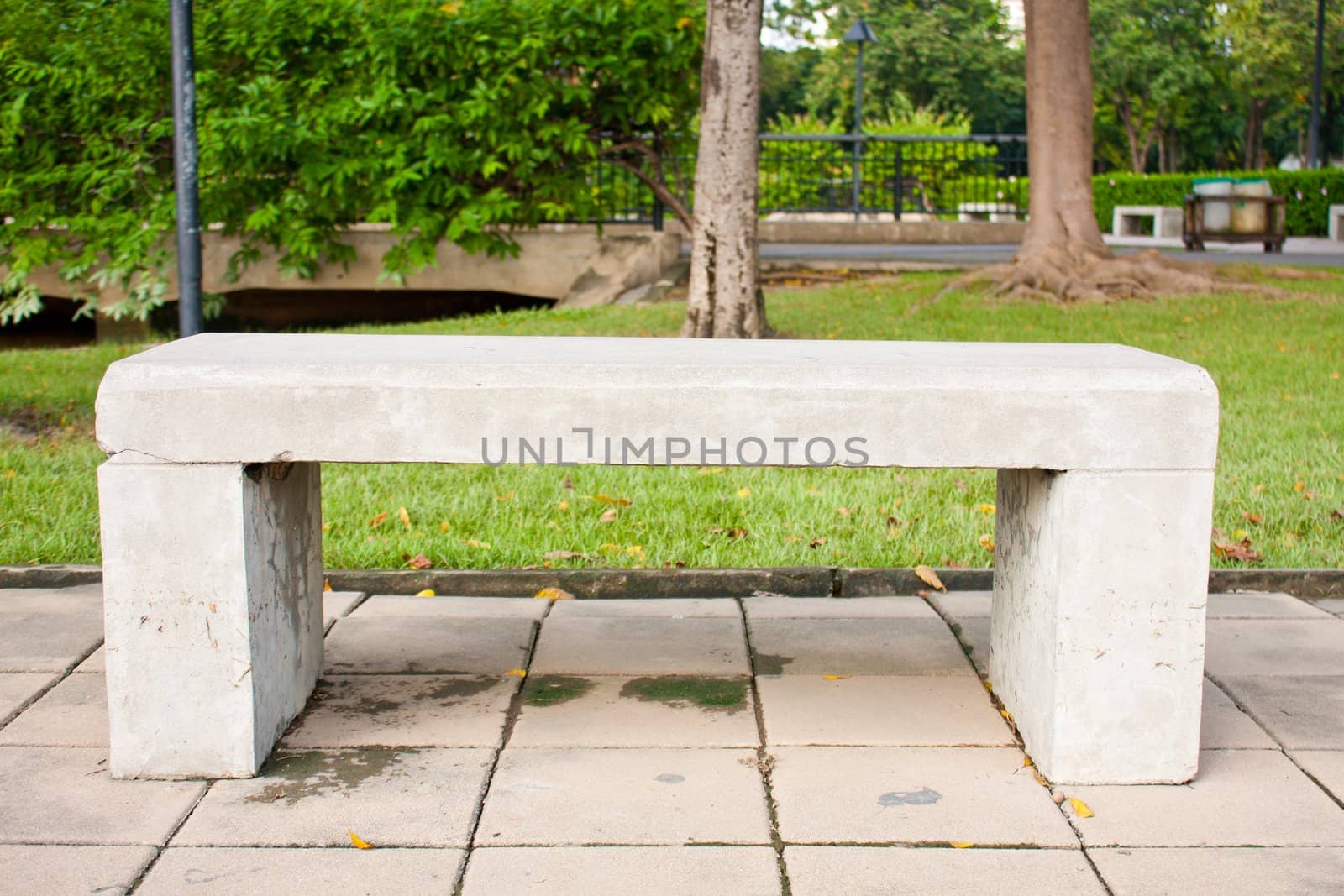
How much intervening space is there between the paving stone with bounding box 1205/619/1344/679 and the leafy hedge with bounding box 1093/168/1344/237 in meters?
24.6

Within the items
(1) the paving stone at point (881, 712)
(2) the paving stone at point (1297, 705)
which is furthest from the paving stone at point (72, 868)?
(2) the paving stone at point (1297, 705)

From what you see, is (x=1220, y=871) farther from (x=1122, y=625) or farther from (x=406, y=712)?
(x=406, y=712)

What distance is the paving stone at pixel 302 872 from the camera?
2494 millimetres

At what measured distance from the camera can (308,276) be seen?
40.7 feet

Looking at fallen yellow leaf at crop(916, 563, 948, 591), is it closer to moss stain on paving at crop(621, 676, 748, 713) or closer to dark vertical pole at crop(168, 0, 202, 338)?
moss stain on paving at crop(621, 676, 748, 713)

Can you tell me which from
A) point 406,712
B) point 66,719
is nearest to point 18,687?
point 66,719

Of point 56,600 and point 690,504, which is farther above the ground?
point 690,504

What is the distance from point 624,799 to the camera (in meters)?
2.93

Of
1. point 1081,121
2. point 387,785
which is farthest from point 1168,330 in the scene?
point 387,785

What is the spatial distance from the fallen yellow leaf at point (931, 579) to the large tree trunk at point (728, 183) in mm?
4542

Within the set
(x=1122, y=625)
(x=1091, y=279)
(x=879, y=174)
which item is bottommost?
(x=1122, y=625)

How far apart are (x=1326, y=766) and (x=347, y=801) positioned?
2.26 meters

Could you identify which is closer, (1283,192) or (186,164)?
(186,164)

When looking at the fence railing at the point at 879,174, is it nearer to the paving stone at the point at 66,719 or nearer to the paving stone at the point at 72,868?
the paving stone at the point at 66,719
